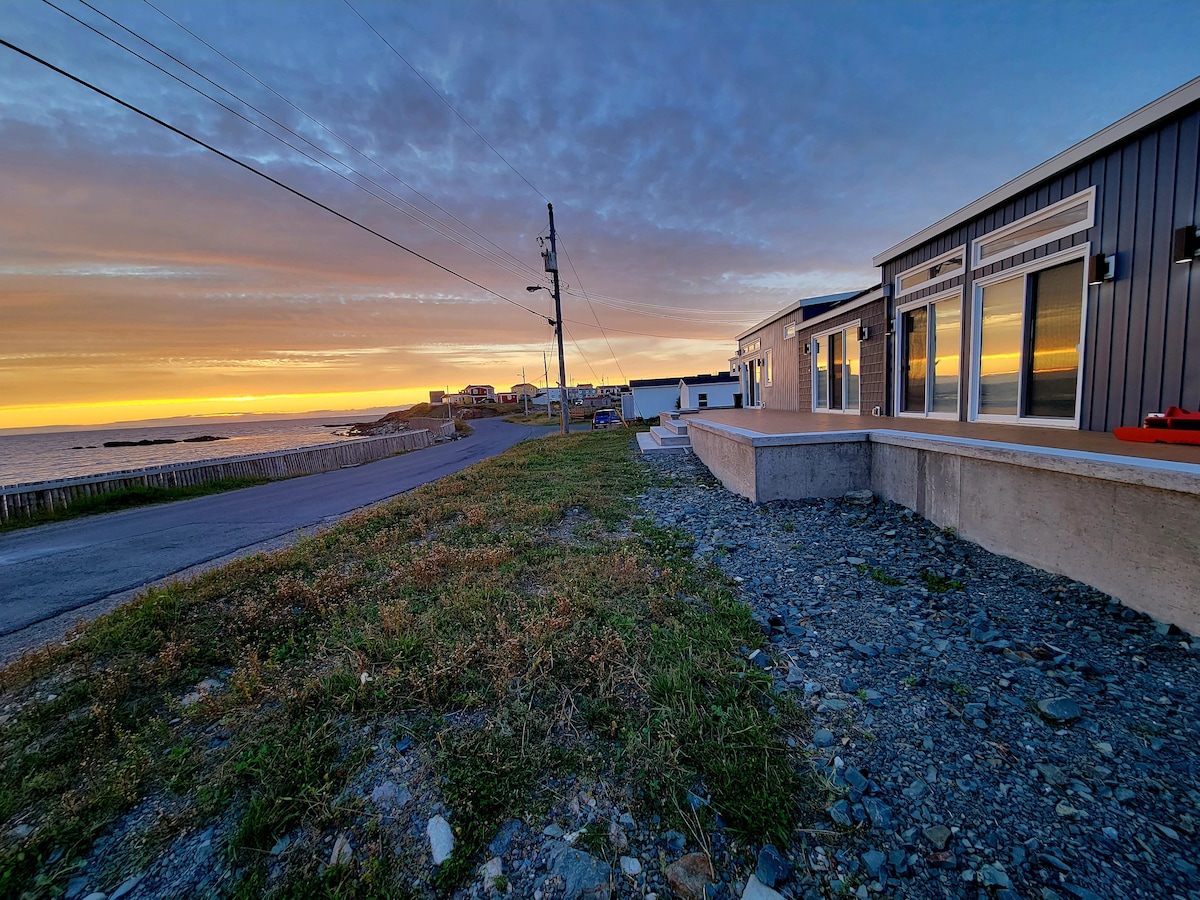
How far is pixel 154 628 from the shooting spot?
3.70m

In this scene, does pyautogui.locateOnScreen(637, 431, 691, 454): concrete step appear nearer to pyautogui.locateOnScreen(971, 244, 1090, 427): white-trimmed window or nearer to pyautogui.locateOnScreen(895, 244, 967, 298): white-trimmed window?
pyautogui.locateOnScreen(895, 244, 967, 298): white-trimmed window

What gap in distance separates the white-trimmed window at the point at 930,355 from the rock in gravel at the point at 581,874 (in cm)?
808

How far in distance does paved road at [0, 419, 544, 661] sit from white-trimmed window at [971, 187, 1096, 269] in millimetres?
11060

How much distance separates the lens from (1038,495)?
3521 mm

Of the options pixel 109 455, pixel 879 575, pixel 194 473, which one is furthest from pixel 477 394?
pixel 879 575

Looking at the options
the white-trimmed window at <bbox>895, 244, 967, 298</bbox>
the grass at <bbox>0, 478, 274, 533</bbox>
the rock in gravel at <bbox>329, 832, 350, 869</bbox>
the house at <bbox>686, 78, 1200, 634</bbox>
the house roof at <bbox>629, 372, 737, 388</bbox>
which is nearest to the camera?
the rock in gravel at <bbox>329, 832, 350, 869</bbox>

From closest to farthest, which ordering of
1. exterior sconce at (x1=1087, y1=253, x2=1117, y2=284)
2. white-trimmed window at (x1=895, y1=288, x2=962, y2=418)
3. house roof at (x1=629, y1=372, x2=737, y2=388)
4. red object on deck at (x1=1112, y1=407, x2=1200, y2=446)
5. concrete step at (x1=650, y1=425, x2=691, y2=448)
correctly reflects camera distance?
red object on deck at (x1=1112, y1=407, x2=1200, y2=446)
exterior sconce at (x1=1087, y1=253, x2=1117, y2=284)
white-trimmed window at (x1=895, y1=288, x2=962, y2=418)
concrete step at (x1=650, y1=425, x2=691, y2=448)
house roof at (x1=629, y1=372, x2=737, y2=388)

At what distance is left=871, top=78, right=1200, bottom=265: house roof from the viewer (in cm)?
400

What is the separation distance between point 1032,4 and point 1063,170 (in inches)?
183

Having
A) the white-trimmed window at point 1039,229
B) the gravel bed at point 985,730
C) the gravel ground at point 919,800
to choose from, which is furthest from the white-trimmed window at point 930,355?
the gravel ground at point 919,800

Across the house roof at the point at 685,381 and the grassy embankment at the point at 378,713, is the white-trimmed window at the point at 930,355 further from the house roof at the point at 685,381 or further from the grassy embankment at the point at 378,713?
the house roof at the point at 685,381

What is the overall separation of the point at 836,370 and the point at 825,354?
0.71 m

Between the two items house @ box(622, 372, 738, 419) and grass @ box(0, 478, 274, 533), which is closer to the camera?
grass @ box(0, 478, 274, 533)

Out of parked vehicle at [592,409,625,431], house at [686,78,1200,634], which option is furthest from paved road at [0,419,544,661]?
parked vehicle at [592,409,625,431]
